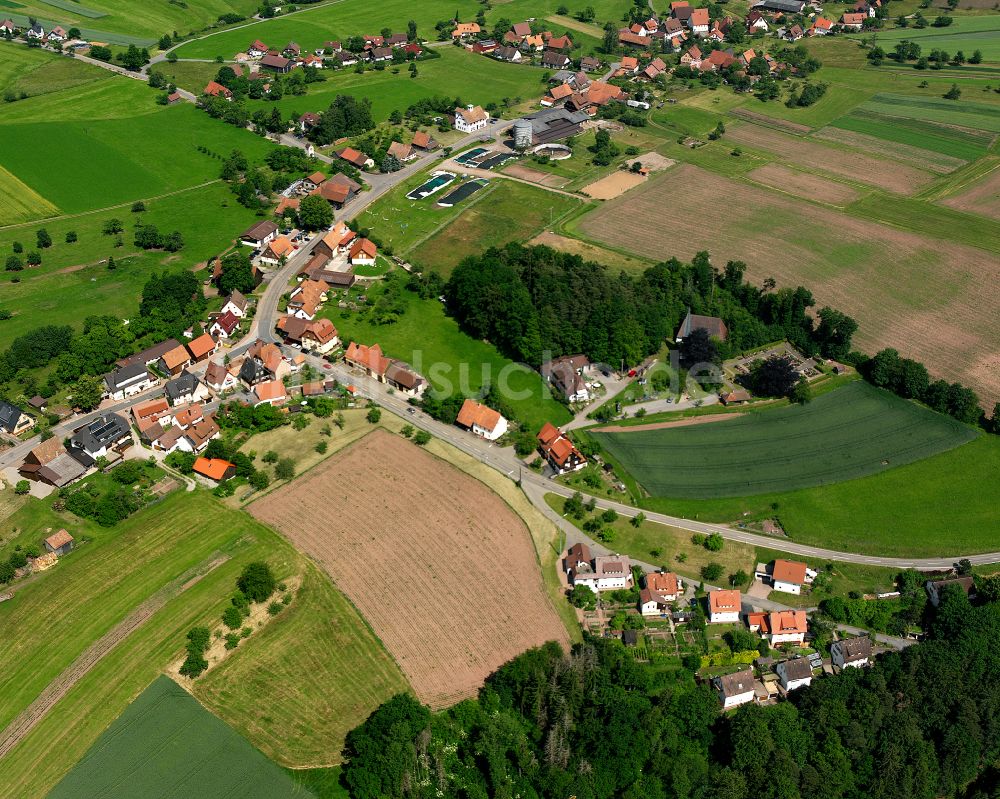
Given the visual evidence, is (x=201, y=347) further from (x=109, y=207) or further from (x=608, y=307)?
(x=608, y=307)

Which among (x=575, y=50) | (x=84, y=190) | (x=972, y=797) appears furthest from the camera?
(x=575, y=50)

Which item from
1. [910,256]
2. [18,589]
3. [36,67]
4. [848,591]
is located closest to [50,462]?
[18,589]

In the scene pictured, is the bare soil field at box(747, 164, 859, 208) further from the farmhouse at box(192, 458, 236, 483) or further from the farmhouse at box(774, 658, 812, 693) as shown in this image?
the farmhouse at box(192, 458, 236, 483)

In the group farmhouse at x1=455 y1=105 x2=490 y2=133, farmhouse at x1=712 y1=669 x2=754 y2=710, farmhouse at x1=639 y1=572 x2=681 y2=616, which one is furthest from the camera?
farmhouse at x1=455 y1=105 x2=490 y2=133

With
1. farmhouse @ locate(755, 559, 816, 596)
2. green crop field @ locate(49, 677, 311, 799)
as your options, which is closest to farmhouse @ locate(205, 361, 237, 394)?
green crop field @ locate(49, 677, 311, 799)

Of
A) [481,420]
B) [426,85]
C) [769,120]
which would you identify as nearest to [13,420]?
[481,420]

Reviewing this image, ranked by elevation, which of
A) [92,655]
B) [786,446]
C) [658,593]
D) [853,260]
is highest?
[853,260]

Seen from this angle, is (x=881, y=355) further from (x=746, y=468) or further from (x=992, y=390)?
(x=746, y=468)
